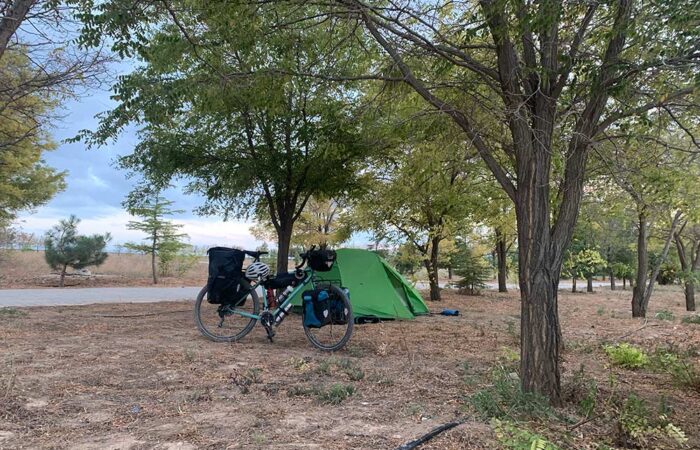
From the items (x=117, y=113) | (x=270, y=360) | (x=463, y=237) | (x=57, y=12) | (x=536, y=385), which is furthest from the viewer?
(x=463, y=237)

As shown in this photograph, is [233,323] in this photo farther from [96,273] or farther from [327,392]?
[96,273]

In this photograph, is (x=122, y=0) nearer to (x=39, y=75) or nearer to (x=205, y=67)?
(x=205, y=67)

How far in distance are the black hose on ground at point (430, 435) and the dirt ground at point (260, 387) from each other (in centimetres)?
5

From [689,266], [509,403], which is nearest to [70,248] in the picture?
[509,403]

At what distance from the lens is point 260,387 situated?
3855 millimetres

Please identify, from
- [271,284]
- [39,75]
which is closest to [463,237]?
[271,284]

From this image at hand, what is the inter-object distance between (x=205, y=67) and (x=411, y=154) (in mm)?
3470

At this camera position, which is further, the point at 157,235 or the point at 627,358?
the point at 157,235

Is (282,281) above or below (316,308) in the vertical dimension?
above

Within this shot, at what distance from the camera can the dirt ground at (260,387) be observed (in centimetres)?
282

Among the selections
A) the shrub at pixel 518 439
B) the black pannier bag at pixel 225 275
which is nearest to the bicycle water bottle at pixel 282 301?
the black pannier bag at pixel 225 275

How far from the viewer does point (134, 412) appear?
10.6 feet

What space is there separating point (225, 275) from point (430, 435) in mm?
3837

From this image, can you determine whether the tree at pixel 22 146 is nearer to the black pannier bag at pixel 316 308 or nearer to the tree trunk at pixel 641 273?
the black pannier bag at pixel 316 308
